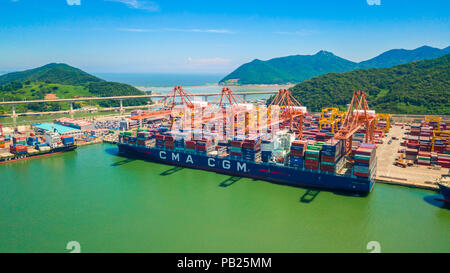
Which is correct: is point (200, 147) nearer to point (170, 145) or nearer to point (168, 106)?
point (170, 145)

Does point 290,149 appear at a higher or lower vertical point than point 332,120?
lower

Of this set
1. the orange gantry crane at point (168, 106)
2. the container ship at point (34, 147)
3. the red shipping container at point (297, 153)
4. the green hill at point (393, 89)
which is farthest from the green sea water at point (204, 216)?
the green hill at point (393, 89)

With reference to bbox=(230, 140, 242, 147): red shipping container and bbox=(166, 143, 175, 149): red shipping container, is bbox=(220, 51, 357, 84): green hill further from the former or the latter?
bbox=(230, 140, 242, 147): red shipping container

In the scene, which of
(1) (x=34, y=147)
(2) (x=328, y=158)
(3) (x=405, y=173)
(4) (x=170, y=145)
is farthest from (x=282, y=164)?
(1) (x=34, y=147)

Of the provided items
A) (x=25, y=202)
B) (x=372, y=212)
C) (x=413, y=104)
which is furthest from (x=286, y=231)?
(x=413, y=104)

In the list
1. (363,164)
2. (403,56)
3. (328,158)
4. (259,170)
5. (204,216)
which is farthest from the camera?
(403,56)

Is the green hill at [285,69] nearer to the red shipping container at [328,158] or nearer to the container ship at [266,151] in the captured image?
the container ship at [266,151]
